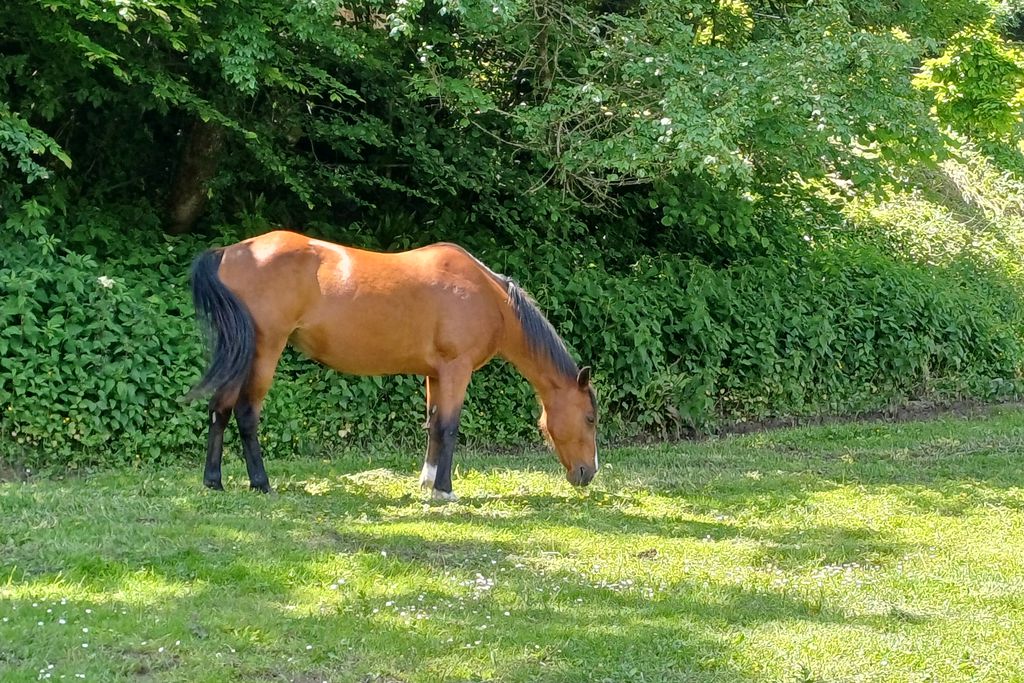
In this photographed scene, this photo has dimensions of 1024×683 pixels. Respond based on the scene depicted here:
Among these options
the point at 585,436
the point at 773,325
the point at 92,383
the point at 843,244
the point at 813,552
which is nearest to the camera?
the point at 813,552

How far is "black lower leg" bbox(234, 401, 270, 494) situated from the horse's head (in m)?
1.93

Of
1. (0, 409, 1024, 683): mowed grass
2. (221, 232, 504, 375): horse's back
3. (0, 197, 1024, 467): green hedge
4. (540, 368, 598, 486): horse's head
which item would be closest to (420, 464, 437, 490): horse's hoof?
(0, 409, 1024, 683): mowed grass

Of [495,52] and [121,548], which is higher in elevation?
[495,52]

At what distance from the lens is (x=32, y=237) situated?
28.6ft

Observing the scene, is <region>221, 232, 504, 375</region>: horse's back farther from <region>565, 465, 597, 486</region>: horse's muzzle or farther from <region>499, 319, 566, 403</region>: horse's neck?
<region>565, 465, 597, 486</region>: horse's muzzle


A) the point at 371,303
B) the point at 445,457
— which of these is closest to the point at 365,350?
the point at 371,303

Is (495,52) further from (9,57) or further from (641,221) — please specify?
(9,57)

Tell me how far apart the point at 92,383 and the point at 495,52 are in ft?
15.7

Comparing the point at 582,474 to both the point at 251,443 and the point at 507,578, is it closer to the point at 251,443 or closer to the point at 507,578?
the point at 251,443

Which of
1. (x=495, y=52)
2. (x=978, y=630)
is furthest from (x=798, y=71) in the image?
(x=978, y=630)

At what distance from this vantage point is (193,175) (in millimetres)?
10375

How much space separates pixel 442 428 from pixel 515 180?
4.12 m

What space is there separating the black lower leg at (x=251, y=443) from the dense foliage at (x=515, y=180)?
1.50m

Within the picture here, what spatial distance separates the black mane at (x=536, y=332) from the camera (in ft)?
24.6
